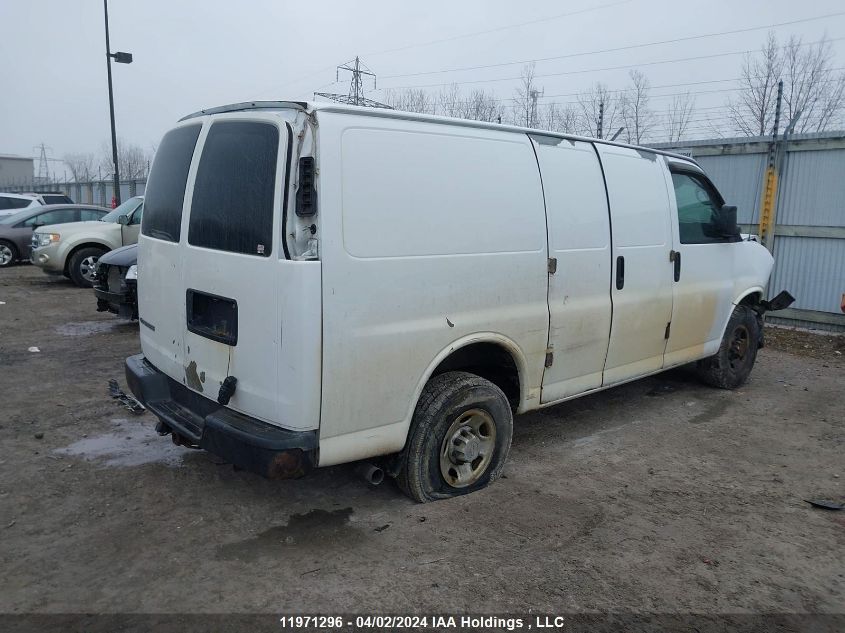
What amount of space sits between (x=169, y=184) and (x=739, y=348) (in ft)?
18.4

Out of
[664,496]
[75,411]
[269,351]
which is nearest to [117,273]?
[75,411]

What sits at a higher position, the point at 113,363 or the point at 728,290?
the point at 728,290

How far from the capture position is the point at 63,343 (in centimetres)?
786

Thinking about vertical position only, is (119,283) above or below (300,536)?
above

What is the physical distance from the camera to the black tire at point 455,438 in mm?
3797

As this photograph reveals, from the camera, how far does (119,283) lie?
26.9 ft

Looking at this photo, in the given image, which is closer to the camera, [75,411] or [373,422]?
[373,422]

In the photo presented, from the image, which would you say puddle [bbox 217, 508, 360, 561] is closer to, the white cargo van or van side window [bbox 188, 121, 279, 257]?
the white cargo van

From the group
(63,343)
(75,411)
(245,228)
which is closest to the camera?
(245,228)

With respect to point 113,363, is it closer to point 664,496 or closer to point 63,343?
point 63,343

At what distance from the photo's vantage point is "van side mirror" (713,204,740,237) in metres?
5.87

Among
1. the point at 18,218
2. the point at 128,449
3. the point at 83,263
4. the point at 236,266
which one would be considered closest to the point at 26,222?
the point at 18,218

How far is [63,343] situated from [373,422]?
5.94 meters

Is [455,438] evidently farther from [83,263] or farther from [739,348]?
[83,263]
